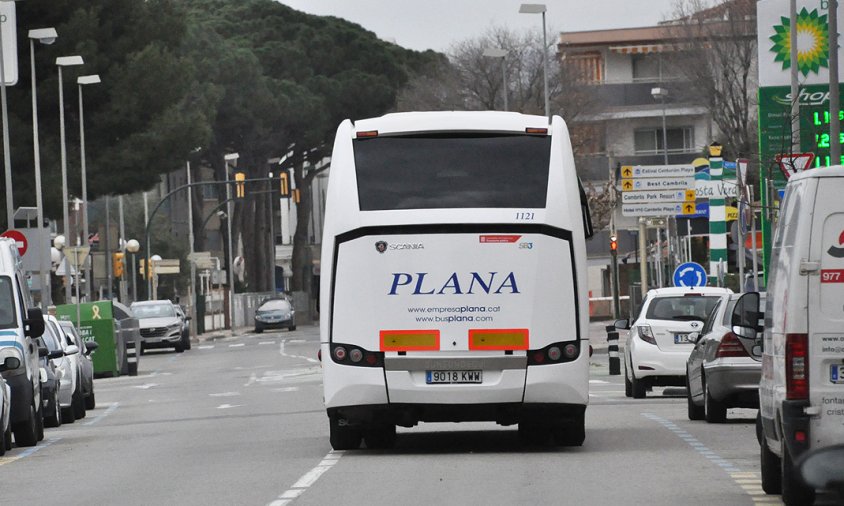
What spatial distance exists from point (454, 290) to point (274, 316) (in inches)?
2801

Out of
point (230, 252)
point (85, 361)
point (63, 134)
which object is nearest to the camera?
point (85, 361)

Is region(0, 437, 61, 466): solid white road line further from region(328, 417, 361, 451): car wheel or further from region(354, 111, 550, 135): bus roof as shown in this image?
region(354, 111, 550, 135): bus roof

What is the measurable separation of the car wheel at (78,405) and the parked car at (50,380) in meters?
0.94

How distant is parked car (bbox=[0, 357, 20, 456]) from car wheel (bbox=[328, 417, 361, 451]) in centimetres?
380

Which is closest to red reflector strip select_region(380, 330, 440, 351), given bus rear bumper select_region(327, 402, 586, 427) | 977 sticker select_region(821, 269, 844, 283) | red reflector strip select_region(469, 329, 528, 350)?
red reflector strip select_region(469, 329, 528, 350)

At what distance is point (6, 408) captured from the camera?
21.8 m

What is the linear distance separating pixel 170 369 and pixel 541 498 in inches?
1552

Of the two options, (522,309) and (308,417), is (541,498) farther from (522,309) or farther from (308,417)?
(308,417)

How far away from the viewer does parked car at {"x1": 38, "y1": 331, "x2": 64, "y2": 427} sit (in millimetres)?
26312

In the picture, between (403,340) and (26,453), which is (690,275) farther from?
(403,340)

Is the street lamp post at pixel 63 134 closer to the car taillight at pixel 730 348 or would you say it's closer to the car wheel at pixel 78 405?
the car wheel at pixel 78 405

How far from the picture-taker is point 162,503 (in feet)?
48.1

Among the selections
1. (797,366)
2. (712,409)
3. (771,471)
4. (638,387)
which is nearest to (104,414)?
(638,387)

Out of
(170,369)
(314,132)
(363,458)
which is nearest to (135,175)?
(170,369)
